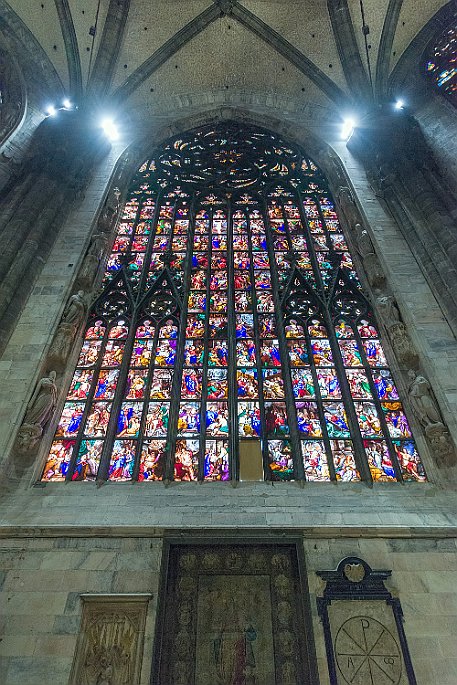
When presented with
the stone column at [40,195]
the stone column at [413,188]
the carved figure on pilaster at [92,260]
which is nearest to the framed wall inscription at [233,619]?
the stone column at [40,195]

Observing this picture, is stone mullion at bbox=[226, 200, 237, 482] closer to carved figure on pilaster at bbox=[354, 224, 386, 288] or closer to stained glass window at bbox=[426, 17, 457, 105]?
carved figure on pilaster at bbox=[354, 224, 386, 288]

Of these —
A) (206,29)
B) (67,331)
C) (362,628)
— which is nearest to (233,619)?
(362,628)

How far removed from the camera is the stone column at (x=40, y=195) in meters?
8.91

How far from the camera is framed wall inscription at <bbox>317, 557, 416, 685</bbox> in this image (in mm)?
4871

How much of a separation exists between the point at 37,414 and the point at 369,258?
281 inches

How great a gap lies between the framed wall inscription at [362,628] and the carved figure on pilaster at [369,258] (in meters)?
5.89

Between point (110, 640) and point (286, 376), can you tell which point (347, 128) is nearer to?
point (286, 376)

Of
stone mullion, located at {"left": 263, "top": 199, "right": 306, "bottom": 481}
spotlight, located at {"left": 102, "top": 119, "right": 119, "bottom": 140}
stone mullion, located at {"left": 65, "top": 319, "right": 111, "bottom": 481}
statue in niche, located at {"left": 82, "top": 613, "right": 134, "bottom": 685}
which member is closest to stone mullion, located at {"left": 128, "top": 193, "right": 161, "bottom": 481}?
stone mullion, located at {"left": 65, "top": 319, "right": 111, "bottom": 481}

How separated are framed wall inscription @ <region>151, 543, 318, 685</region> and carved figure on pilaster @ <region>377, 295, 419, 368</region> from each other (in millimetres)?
3878

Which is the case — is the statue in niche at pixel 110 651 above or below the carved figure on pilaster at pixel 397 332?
below

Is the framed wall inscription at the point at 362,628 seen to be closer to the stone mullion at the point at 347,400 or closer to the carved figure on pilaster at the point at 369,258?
the stone mullion at the point at 347,400

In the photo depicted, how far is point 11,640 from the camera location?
5000 millimetres

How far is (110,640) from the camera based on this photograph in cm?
509

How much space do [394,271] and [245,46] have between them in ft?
37.7
